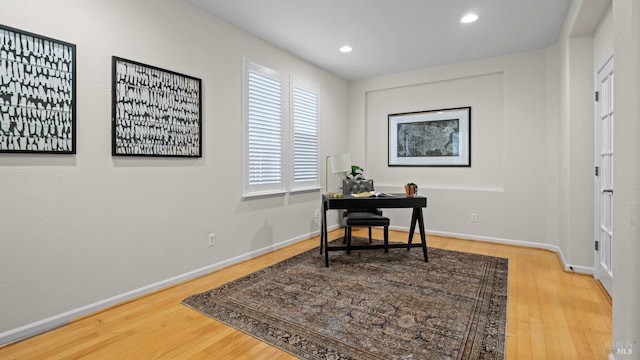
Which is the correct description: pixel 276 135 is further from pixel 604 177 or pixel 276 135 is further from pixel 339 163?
pixel 604 177

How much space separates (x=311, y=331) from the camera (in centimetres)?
206

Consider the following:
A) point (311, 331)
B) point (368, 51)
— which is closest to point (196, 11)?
point (368, 51)

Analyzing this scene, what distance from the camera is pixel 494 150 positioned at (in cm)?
454

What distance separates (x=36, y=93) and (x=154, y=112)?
0.79 m

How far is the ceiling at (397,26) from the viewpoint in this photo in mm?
3039

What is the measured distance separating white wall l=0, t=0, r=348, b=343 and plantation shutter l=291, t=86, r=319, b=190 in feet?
2.88

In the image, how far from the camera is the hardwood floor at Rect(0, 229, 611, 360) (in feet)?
6.05

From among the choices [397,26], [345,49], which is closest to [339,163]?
[345,49]

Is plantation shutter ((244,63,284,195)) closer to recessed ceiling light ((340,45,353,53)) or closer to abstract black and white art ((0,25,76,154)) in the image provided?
recessed ceiling light ((340,45,353,53))

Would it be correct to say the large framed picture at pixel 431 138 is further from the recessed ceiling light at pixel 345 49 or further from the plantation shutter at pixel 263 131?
the plantation shutter at pixel 263 131

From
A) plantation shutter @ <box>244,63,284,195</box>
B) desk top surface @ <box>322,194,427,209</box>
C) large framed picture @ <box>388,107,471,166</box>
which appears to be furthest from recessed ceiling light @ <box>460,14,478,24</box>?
plantation shutter @ <box>244,63,284,195</box>

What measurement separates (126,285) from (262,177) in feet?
5.96

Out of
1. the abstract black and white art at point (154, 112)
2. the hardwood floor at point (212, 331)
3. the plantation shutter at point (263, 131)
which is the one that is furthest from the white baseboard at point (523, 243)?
the abstract black and white art at point (154, 112)

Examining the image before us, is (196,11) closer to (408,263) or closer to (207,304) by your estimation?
(207,304)
